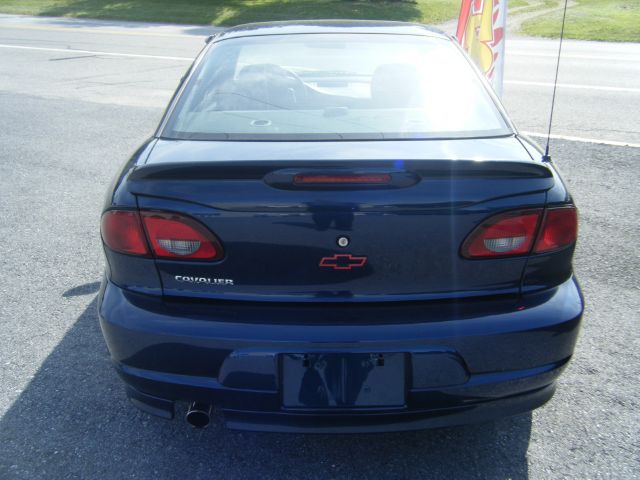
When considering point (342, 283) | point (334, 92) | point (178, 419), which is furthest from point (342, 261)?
point (334, 92)

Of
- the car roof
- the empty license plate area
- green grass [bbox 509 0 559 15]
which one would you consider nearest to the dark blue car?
the empty license plate area

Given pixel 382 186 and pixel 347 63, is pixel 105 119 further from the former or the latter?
pixel 382 186

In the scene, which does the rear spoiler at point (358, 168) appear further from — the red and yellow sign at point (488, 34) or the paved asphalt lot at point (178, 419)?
the red and yellow sign at point (488, 34)

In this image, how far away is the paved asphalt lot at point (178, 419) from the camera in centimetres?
250

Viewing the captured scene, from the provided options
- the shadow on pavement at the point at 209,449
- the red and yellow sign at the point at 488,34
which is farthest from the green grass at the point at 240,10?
the shadow on pavement at the point at 209,449

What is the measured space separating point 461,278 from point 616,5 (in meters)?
31.4

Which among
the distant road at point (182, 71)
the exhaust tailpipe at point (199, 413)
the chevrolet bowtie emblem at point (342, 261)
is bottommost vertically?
the distant road at point (182, 71)

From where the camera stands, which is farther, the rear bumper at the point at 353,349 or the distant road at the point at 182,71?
the distant road at the point at 182,71

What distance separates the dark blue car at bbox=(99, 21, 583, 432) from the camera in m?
2.10

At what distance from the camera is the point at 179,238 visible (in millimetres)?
2178

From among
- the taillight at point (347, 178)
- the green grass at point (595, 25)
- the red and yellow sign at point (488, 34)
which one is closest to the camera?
the taillight at point (347, 178)

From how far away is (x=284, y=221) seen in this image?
2.11 metres

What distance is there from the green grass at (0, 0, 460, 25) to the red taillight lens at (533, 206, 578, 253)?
63.4 ft

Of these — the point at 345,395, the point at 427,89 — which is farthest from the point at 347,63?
the point at 345,395
